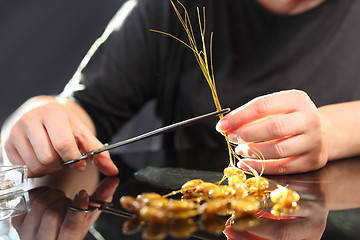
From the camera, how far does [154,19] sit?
3.97 ft

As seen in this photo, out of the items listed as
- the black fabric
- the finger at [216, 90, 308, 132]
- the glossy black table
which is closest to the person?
the black fabric

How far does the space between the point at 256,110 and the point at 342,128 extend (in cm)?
26

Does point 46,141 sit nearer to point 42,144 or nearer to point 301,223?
point 42,144

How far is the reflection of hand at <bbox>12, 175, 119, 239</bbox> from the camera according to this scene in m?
0.44

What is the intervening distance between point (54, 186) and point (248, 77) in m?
0.67

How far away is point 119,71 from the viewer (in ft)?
3.87

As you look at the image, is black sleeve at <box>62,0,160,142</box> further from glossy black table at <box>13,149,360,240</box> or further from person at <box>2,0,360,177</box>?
glossy black table at <box>13,149,360,240</box>

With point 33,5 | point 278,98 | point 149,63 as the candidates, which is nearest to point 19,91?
point 33,5

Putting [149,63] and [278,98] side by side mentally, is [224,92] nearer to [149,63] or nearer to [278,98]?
[149,63]

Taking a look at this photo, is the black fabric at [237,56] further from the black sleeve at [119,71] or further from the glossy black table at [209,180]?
the glossy black table at [209,180]

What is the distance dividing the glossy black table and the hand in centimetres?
3

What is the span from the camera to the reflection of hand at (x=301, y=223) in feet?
1.31

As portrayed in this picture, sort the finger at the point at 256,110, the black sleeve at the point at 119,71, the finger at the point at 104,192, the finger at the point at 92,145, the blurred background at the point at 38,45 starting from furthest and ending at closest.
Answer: the blurred background at the point at 38,45 < the black sleeve at the point at 119,71 < the finger at the point at 92,145 < the finger at the point at 256,110 < the finger at the point at 104,192

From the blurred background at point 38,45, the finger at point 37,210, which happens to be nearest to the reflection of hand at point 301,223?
the finger at point 37,210
